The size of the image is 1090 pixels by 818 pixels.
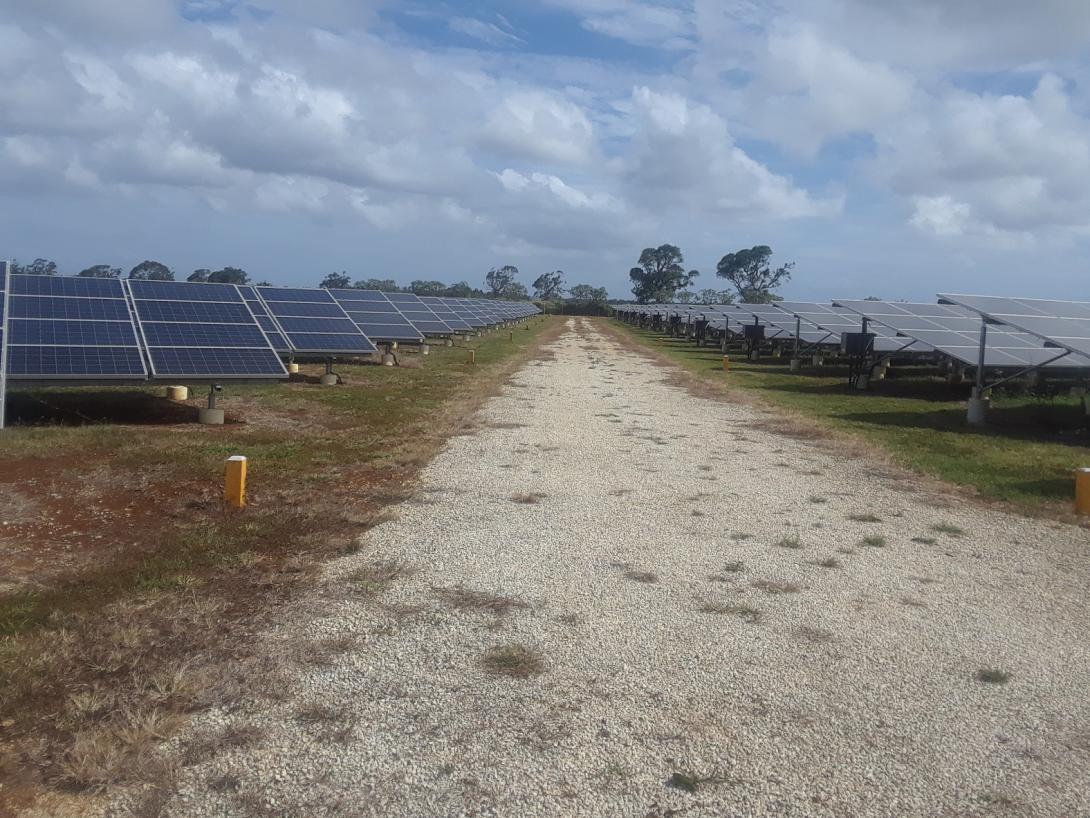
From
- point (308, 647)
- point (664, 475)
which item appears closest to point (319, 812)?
point (308, 647)

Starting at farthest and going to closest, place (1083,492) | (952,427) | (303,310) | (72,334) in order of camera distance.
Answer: (303,310), (952,427), (72,334), (1083,492)

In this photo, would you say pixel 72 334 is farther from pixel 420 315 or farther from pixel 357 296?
pixel 420 315

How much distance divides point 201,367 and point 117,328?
7.71 feet

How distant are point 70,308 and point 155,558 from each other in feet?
34.5

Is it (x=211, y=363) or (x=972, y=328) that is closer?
(x=211, y=363)

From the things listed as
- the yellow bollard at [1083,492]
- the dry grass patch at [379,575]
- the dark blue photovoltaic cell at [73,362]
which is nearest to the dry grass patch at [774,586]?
the dry grass patch at [379,575]

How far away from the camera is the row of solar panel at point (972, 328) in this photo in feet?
63.1

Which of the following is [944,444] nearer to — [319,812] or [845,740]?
[845,740]

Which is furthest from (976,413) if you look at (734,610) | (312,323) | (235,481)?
(312,323)

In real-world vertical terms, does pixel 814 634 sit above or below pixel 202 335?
below

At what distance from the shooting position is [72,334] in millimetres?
14797

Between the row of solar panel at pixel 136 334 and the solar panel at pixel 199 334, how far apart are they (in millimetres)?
18

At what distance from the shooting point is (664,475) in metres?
12.4

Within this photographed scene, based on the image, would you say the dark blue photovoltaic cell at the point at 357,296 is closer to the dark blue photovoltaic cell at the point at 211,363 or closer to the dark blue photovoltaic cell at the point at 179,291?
the dark blue photovoltaic cell at the point at 179,291
